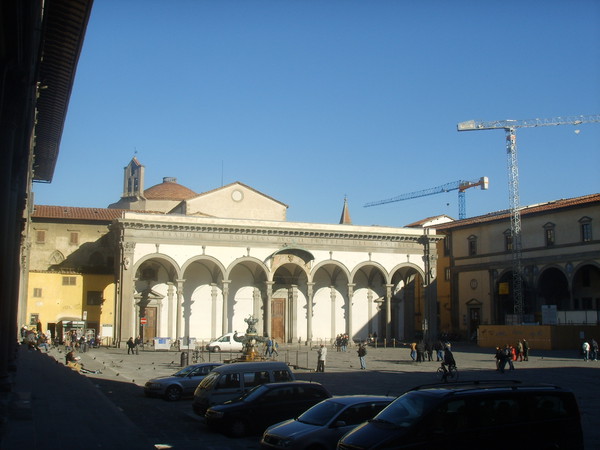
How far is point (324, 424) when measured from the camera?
10883mm

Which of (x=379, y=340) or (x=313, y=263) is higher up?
(x=313, y=263)

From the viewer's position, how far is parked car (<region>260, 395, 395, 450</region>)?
34.4 feet

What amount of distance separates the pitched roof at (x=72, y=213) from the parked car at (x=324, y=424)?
1490 inches

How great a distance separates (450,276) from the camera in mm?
56125

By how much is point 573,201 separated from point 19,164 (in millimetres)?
40651

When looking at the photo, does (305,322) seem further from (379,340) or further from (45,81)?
(45,81)

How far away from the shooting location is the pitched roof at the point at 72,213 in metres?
47.2

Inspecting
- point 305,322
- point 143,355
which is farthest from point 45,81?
point 305,322

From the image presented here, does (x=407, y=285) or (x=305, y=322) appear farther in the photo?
(x=407, y=285)

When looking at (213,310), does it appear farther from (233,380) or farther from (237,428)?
(237,428)

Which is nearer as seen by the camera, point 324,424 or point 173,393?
point 324,424

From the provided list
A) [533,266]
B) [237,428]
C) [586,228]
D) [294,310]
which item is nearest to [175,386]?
[237,428]

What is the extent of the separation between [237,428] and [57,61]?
29.0ft

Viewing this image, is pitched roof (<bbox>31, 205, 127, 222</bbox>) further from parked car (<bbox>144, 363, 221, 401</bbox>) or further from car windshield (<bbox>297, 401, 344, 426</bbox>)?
car windshield (<bbox>297, 401, 344, 426</bbox>)
